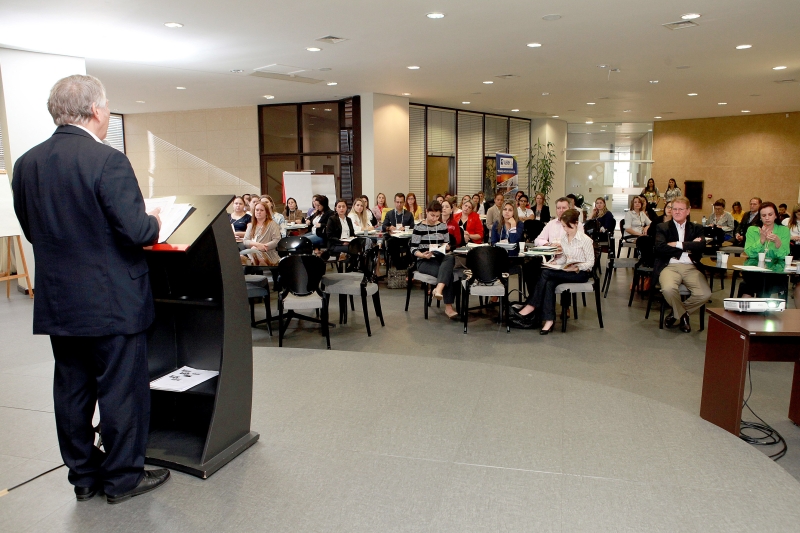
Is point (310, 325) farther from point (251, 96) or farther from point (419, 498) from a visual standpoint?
point (251, 96)

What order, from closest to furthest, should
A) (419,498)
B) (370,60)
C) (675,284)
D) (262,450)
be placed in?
1. (419,498)
2. (262,450)
3. (675,284)
4. (370,60)

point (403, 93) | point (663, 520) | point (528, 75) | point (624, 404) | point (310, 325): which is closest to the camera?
point (663, 520)

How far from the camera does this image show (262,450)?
2732mm

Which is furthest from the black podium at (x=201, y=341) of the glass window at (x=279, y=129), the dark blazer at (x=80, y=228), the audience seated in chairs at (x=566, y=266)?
the glass window at (x=279, y=129)

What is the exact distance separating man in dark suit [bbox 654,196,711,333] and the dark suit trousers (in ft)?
18.6

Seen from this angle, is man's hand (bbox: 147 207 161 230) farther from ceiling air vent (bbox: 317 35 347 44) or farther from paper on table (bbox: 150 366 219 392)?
ceiling air vent (bbox: 317 35 347 44)

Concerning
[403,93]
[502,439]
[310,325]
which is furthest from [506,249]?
[403,93]

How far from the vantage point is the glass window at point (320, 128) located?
1390cm

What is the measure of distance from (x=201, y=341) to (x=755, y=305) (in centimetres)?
320

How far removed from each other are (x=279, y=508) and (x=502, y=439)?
1177mm

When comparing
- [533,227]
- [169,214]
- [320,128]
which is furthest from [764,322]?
[320,128]

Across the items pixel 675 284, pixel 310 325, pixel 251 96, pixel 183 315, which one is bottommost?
pixel 310 325

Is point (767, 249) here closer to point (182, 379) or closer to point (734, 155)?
point (182, 379)

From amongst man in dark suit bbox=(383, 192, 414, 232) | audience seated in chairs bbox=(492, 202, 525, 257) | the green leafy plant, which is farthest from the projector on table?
the green leafy plant
